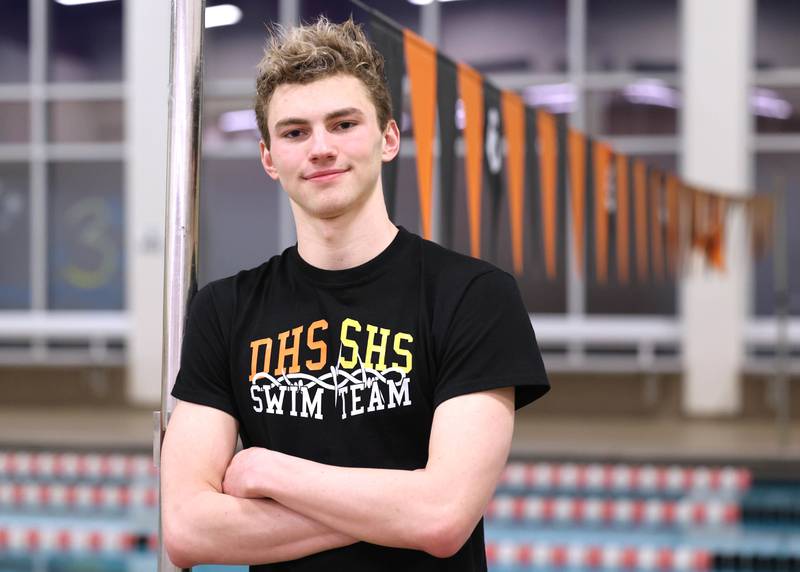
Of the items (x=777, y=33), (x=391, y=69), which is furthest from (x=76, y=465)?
(x=777, y=33)

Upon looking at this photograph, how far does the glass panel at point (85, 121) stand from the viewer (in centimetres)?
1060

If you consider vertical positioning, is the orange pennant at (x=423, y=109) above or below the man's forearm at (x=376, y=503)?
above

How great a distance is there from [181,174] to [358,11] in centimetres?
78

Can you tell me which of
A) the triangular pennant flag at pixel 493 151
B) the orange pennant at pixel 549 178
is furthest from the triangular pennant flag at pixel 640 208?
the triangular pennant flag at pixel 493 151

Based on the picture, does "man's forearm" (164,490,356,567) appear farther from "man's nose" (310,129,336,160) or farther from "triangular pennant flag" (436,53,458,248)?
"triangular pennant flag" (436,53,458,248)

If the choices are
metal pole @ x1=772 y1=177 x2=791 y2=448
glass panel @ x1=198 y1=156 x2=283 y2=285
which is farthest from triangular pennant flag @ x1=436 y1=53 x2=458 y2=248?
glass panel @ x1=198 y1=156 x2=283 y2=285

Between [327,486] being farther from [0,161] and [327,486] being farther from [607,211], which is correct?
[0,161]

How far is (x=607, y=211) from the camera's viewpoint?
16.6 ft

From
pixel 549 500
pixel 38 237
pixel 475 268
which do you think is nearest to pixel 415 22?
pixel 38 237

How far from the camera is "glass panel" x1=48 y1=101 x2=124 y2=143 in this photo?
34.8 feet

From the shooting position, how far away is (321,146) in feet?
4.37

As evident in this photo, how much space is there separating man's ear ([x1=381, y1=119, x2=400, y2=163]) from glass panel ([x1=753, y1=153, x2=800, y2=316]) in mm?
8753

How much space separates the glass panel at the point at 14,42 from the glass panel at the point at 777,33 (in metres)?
6.95

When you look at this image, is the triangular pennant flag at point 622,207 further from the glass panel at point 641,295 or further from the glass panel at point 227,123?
the glass panel at point 227,123
